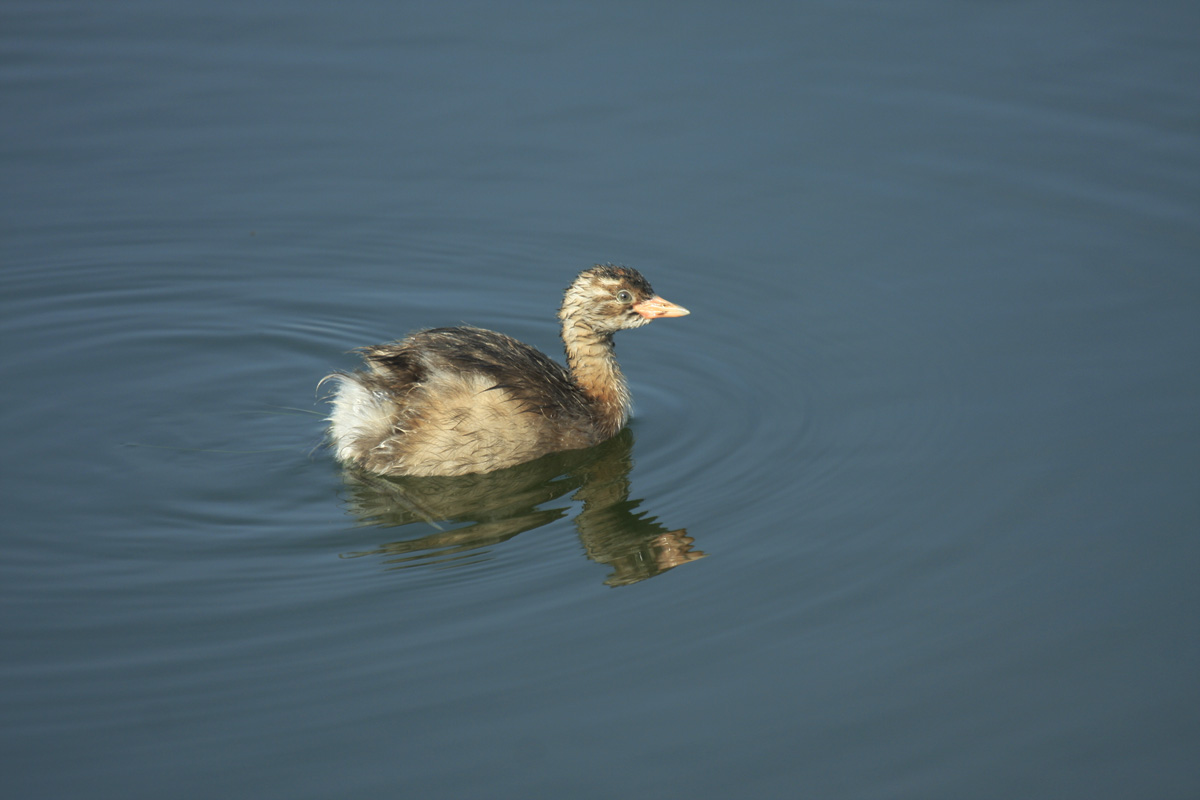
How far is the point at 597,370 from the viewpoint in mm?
8016

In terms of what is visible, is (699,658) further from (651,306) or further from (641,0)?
(641,0)

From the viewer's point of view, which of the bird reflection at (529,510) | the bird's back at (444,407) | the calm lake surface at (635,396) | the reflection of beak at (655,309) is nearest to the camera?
the calm lake surface at (635,396)

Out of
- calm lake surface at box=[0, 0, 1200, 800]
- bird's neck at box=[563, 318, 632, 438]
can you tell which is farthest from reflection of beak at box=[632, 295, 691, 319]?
calm lake surface at box=[0, 0, 1200, 800]

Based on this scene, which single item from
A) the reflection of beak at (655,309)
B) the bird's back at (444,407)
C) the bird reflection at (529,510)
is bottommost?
the bird reflection at (529,510)

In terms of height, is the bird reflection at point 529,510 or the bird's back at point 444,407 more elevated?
the bird's back at point 444,407

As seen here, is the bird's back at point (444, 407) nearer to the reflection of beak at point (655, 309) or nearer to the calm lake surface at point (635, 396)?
the calm lake surface at point (635, 396)

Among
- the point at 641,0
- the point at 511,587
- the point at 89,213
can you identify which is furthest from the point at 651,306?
the point at 641,0

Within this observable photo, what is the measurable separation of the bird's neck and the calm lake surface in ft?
0.75

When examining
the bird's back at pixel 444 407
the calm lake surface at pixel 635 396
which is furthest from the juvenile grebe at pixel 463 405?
the calm lake surface at pixel 635 396

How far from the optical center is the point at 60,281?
9.14 meters

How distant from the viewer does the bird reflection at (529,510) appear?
21.7ft

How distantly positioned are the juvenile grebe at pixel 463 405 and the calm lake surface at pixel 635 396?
0.55ft

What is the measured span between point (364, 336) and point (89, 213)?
103 inches

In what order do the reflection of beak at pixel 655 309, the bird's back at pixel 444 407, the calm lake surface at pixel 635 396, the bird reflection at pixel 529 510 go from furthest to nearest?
the reflection of beak at pixel 655 309 → the bird's back at pixel 444 407 → the bird reflection at pixel 529 510 → the calm lake surface at pixel 635 396
